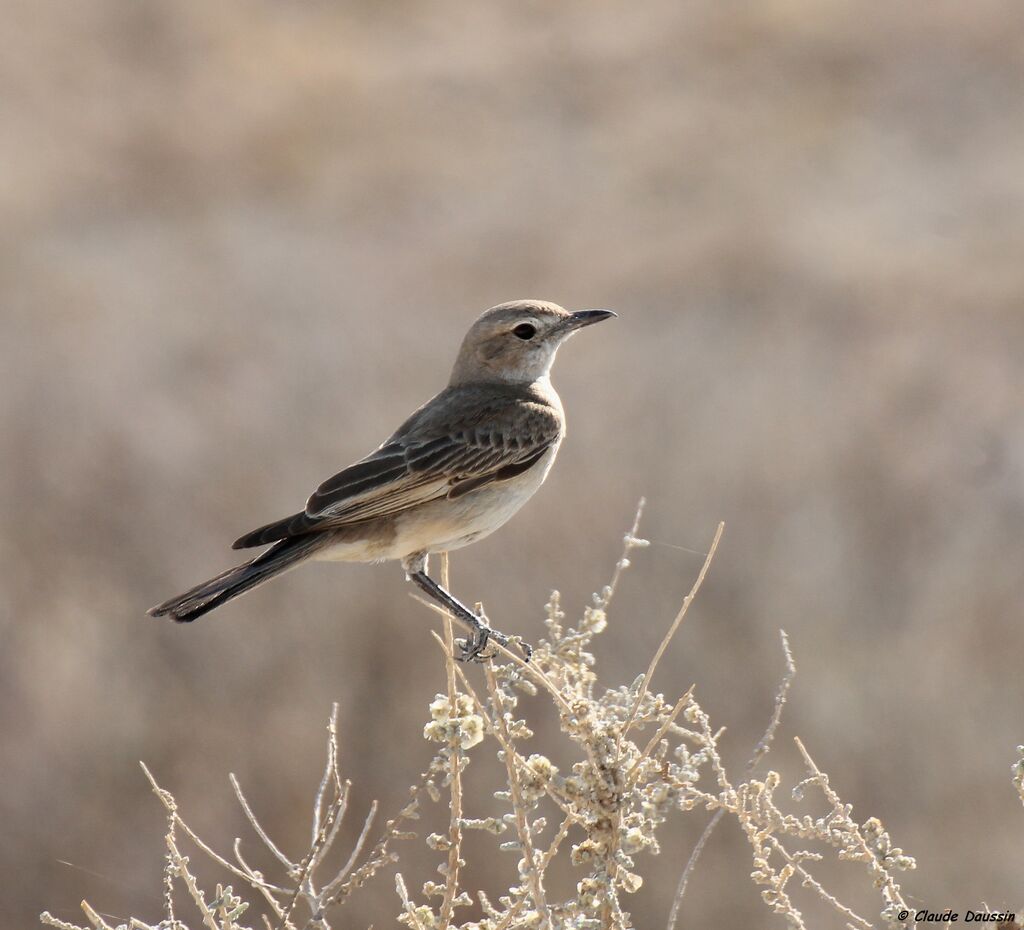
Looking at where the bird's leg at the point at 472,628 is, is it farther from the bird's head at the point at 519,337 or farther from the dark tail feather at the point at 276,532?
the bird's head at the point at 519,337

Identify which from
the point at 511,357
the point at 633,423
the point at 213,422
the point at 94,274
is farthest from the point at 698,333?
the point at 511,357

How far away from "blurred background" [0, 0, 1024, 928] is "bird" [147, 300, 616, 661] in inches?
34.4

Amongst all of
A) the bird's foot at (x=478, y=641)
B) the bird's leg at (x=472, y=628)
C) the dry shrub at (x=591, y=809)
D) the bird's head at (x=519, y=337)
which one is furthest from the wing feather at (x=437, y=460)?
the dry shrub at (x=591, y=809)

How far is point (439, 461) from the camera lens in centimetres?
637

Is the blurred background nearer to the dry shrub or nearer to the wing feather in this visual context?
the wing feather

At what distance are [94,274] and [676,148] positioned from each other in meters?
9.30

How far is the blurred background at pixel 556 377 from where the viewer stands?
12.4m

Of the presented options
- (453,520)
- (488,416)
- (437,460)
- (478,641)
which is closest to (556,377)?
(488,416)

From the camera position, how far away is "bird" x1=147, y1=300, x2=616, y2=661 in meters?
5.87

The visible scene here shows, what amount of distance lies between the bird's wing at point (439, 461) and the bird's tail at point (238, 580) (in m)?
0.11

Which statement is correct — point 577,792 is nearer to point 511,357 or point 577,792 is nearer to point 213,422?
point 511,357

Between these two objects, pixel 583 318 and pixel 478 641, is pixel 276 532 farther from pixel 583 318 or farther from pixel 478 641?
pixel 583 318

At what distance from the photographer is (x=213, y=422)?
50.7 ft

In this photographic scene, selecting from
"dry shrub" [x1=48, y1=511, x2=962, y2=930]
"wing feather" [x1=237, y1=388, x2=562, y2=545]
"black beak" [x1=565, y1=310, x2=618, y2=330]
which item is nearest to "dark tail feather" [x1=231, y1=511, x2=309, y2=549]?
"wing feather" [x1=237, y1=388, x2=562, y2=545]
